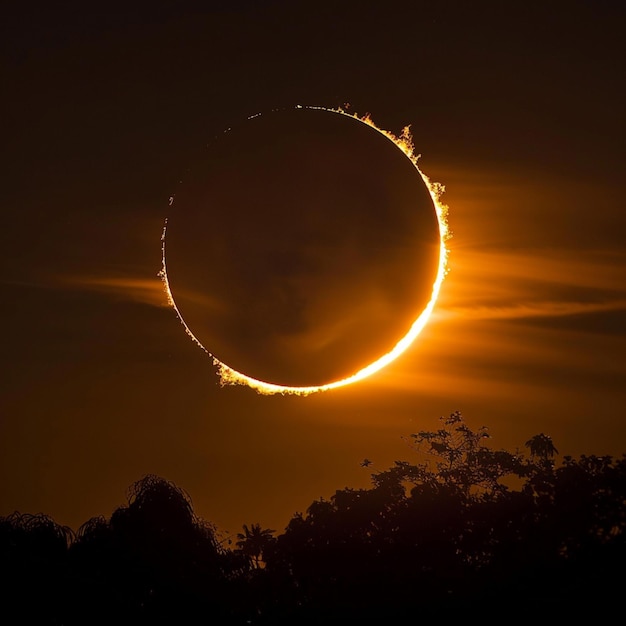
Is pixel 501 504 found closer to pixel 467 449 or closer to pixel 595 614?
pixel 595 614

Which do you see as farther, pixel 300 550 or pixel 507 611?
pixel 300 550

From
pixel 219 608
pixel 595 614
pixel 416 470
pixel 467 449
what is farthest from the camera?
Answer: pixel 467 449

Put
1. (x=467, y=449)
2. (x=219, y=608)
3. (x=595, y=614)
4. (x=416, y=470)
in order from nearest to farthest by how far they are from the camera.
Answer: (x=595, y=614), (x=219, y=608), (x=416, y=470), (x=467, y=449)

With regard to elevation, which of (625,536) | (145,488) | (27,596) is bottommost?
(625,536)

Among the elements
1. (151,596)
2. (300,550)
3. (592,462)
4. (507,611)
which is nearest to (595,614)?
(507,611)

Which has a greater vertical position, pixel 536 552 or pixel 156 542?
pixel 156 542

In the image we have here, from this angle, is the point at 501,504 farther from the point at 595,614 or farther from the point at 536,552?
the point at 595,614

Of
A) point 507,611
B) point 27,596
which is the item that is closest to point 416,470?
point 507,611
